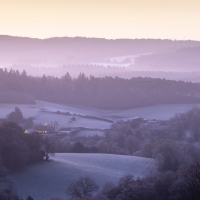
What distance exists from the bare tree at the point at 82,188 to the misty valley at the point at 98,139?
29mm

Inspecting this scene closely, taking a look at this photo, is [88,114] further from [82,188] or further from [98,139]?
[82,188]

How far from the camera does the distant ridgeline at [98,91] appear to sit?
46.7m

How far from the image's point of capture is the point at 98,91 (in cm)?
5119

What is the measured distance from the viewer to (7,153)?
19828 mm

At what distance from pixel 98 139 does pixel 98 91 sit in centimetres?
2152

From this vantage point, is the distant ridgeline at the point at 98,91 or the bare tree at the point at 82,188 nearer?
the bare tree at the point at 82,188

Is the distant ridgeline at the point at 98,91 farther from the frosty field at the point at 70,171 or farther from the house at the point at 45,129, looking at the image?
the frosty field at the point at 70,171

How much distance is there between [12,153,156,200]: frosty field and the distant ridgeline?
22.1 metres

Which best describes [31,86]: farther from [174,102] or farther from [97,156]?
[97,156]

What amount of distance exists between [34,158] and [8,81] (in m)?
28.5

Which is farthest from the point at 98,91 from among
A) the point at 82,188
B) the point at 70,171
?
the point at 82,188

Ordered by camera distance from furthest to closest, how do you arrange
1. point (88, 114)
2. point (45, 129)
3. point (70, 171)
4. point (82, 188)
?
1. point (88, 114)
2. point (45, 129)
3. point (70, 171)
4. point (82, 188)

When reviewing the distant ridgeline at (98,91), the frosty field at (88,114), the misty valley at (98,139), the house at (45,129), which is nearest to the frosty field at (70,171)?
the misty valley at (98,139)

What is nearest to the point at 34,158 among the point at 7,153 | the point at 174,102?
the point at 7,153
